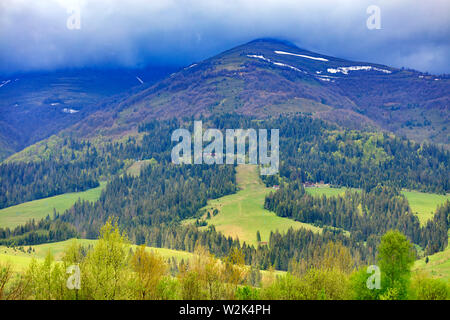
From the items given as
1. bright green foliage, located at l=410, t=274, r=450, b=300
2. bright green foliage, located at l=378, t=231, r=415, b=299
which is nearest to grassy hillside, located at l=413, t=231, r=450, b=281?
bright green foliage, located at l=410, t=274, r=450, b=300

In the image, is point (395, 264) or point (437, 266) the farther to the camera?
point (437, 266)

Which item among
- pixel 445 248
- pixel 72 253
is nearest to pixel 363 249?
pixel 445 248

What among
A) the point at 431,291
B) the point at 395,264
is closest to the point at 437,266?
A: the point at 431,291

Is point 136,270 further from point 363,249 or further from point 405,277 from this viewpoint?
point 363,249

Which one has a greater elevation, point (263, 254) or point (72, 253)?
point (72, 253)

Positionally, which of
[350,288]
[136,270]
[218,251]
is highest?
[136,270]

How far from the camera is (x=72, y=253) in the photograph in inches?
2480

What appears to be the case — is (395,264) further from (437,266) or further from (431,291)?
(437,266)

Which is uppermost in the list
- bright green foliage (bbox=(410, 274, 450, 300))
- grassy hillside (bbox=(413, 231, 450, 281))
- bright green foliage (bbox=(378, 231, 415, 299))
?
bright green foliage (bbox=(378, 231, 415, 299))

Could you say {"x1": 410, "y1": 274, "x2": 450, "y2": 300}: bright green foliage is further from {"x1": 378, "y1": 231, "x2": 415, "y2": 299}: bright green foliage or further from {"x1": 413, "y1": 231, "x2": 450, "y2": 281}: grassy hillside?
{"x1": 413, "y1": 231, "x2": 450, "y2": 281}: grassy hillside

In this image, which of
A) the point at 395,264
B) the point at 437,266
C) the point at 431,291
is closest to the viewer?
the point at 395,264
